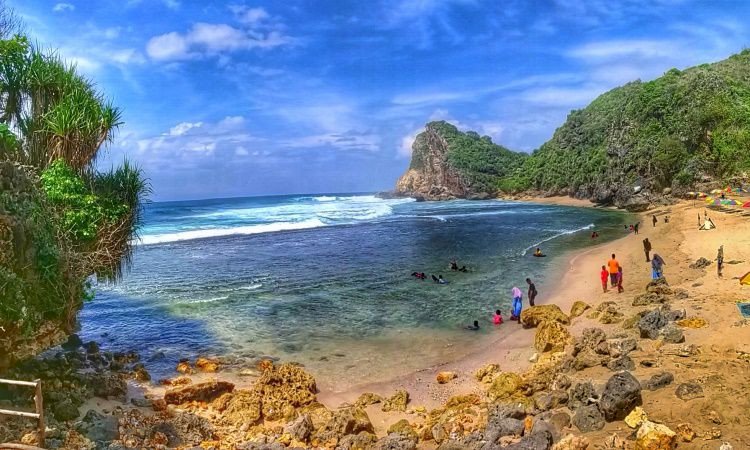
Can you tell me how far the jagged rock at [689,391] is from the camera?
815cm

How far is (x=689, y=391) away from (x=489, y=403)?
3967 mm

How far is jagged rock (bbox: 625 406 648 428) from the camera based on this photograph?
7.74 m

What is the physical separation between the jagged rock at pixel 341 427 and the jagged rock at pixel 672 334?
7.92 meters

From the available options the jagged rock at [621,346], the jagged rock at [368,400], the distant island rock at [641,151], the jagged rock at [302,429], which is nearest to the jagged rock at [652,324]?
the jagged rock at [621,346]

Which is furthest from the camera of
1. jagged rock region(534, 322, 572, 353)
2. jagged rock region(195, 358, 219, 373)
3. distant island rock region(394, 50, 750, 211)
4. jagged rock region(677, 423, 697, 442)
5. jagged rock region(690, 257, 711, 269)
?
distant island rock region(394, 50, 750, 211)

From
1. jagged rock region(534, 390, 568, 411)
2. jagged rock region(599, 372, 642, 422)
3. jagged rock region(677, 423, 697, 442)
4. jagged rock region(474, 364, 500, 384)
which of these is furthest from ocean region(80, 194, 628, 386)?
jagged rock region(677, 423, 697, 442)

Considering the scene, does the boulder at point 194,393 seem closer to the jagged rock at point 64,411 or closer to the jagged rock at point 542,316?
the jagged rock at point 64,411

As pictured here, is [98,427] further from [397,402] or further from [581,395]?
[581,395]

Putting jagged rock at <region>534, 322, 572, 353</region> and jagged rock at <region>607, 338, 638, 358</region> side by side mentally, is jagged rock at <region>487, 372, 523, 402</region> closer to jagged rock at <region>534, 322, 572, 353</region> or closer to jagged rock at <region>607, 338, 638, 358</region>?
jagged rock at <region>607, 338, 638, 358</region>

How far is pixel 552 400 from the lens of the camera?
9.26 m

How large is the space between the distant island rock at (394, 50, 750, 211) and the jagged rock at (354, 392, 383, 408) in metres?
37.3

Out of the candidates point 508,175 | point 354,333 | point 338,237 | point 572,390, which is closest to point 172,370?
point 354,333

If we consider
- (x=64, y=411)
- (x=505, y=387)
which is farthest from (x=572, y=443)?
(x=64, y=411)

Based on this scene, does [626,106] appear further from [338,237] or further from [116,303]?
[116,303]
